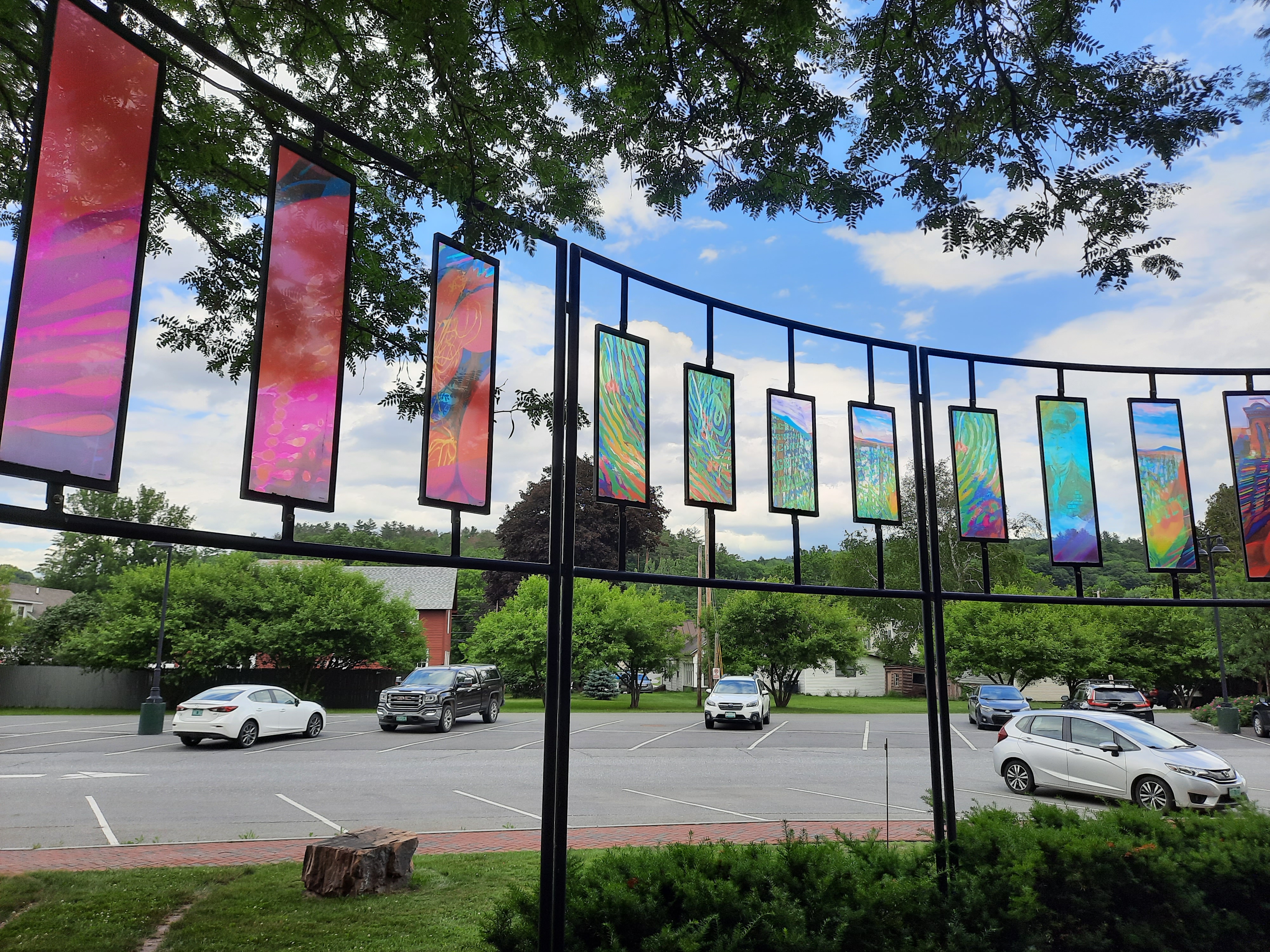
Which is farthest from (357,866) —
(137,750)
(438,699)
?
(438,699)

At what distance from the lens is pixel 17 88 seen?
278 inches

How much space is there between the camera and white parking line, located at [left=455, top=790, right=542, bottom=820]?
11.3m

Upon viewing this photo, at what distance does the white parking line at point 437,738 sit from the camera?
18.4 m

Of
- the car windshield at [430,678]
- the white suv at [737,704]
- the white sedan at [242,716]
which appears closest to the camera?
the white sedan at [242,716]

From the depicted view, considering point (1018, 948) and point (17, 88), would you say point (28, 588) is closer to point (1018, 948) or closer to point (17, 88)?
point (17, 88)

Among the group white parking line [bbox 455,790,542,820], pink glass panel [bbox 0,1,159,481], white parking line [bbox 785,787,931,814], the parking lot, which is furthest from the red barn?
pink glass panel [bbox 0,1,159,481]

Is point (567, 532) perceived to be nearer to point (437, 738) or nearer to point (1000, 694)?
point (437, 738)

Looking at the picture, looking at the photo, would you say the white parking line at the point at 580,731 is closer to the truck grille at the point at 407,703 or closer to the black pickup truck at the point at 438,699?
the black pickup truck at the point at 438,699

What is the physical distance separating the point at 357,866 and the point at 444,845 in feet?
7.77

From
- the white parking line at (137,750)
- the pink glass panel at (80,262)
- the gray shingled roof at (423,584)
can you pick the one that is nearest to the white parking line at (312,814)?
the white parking line at (137,750)

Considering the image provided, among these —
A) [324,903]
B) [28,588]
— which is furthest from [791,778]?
[28,588]

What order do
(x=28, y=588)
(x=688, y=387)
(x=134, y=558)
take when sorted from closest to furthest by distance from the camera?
(x=688, y=387)
(x=28, y=588)
(x=134, y=558)

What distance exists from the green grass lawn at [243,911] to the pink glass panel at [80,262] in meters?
4.21

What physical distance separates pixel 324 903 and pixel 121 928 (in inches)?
55.9
